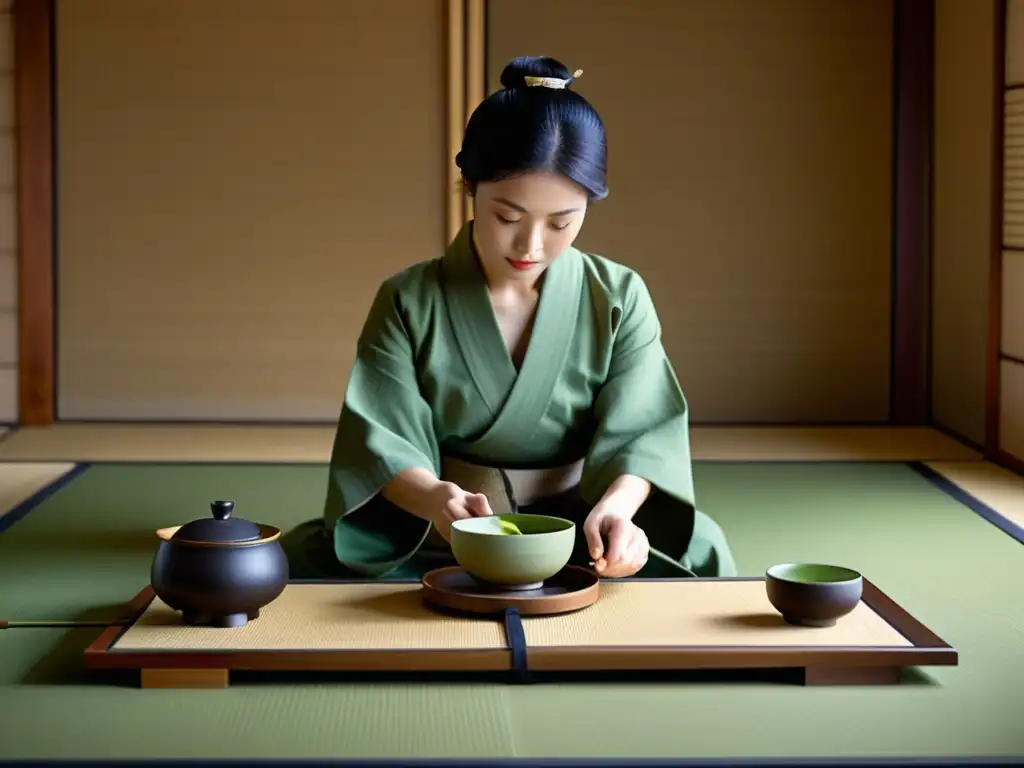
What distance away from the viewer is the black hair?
282 centimetres

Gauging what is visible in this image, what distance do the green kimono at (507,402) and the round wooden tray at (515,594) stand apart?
0.29 m

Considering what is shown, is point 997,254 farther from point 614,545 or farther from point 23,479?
point 23,479

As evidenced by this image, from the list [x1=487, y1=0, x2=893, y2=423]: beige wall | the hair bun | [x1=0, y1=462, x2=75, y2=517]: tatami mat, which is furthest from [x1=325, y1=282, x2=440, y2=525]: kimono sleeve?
[x1=487, y1=0, x2=893, y2=423]: beige wall

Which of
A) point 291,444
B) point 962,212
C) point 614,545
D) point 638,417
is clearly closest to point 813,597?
point 614,545

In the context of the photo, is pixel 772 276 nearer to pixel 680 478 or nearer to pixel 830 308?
pixel 830 308

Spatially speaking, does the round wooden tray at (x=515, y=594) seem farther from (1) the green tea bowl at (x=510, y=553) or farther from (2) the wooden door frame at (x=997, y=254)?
(2) the wooden door frame at (x=997, y=254)

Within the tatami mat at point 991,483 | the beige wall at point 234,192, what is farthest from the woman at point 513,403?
the beige wall at point 234,192

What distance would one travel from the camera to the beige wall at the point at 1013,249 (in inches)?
191

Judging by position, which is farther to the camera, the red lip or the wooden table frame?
the red lip

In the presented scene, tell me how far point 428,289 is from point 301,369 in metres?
2.82

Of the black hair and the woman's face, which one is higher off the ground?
the black hair

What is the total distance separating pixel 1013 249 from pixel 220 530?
10.6 feet

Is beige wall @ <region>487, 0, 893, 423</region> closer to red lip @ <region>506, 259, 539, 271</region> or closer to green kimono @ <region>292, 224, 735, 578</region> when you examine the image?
green kimono @ <region>292, 224, 735, 578</region>

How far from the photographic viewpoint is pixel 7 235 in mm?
5789
